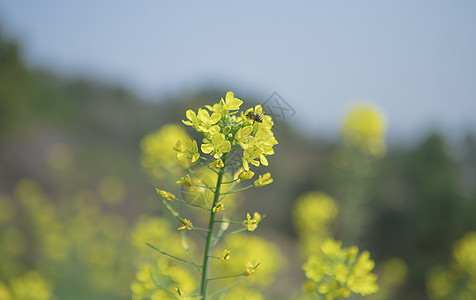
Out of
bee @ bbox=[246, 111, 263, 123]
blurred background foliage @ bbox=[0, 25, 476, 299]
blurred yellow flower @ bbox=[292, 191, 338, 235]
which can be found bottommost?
blurred background foliage @ bbox=[0, 25, 476, 299]

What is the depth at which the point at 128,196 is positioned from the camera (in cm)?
1950

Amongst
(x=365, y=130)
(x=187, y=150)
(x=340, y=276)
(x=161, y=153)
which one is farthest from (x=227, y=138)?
(x=365, y=130)

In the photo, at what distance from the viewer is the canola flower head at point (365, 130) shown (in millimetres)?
6531

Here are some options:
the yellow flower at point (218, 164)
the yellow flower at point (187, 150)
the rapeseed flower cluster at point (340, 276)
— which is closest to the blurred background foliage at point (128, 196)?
the rapeseed flower cluster at point (340, 276)

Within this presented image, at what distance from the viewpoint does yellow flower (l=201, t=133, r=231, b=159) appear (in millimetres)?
1721

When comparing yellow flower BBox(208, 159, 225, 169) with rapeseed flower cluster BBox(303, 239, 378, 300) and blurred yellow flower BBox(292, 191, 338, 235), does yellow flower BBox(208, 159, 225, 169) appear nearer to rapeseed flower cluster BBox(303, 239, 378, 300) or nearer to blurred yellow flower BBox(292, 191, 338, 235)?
rapeseed flower cluster BBox(303, 239, 378, 300)

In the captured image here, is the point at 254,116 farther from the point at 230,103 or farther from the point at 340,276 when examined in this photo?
the point at 340,276

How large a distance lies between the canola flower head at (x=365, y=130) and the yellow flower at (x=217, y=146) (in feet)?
17.7

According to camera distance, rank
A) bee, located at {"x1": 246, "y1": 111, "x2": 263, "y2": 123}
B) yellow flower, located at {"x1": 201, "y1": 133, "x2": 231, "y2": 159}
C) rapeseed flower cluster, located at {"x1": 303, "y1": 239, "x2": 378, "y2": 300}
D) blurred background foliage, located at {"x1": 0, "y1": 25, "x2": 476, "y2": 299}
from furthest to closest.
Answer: blurred background foliage, located at {"x1": 0, "y1": 25, "x2": 476, "y2": 299}, rapeseed flower cluster, located at {"x1": 303, "y1": 239, "x2": 378, "y2": 300}, bee, located at {"x1": 246, "y1": 111, "x2": 263, "y2": 123}, yellow flower, located at {"x1": 201, "y1": 133, "x2": 231, "y2": 159}

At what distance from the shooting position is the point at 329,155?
2167cm

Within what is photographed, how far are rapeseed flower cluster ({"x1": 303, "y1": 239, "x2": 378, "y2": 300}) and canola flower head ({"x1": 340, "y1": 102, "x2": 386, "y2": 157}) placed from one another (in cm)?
436

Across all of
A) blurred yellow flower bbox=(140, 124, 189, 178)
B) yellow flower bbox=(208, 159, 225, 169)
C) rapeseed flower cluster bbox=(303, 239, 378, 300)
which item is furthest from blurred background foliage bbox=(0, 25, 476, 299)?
yellow flower bbox=(208, 159, 225, 169)

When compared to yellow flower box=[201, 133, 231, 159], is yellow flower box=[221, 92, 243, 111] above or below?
above

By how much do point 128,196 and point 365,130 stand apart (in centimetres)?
1616
